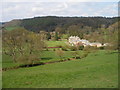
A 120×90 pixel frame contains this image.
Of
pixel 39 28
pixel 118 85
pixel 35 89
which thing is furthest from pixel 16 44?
pixel 39 28

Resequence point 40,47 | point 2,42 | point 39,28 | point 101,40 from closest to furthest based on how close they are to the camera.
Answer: point 2,42, point 40,47, point 101,40, point 39,28

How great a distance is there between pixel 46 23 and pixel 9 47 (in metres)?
148

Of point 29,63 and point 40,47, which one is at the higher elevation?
point 40,47

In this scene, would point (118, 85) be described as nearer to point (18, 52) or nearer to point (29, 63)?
point (29, 63)

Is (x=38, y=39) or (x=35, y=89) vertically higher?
(x=38, y=39)

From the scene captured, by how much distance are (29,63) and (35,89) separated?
2104 centimetres

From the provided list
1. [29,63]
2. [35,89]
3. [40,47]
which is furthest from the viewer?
[40,47]

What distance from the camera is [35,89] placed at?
1208 centimetres

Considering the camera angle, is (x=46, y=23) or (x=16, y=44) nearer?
(x=16, y=44)

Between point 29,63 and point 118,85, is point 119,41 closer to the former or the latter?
point 29,63

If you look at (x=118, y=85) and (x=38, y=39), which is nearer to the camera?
(x=118, y=85)

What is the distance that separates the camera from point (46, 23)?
184m

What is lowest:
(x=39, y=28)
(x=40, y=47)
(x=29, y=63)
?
(x=29, y=63)

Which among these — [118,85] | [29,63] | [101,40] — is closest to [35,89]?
[118,85]
